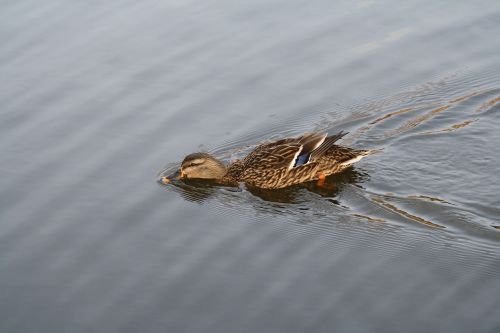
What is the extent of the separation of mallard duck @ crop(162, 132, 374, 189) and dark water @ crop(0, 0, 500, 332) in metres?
0.19

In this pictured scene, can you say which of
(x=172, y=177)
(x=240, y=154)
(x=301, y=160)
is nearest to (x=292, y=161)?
(x=301, y=160)

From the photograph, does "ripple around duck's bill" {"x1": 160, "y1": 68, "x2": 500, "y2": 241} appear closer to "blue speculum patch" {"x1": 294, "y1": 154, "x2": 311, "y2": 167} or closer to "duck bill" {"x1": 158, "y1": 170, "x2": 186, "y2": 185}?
"duck bill" {"x1": 158, "y1": 170, "x2": 186, "y2": 185}

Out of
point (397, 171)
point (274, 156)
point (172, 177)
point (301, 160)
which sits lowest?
point (397, 171)

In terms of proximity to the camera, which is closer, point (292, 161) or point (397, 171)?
point (397, 171)

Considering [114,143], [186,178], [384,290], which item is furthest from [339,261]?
[114,143]

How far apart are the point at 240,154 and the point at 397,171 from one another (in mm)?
Result: 1974

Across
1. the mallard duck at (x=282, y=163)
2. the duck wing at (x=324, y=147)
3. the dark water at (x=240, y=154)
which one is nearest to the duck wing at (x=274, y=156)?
the mallard duck at (x=282, y=163)

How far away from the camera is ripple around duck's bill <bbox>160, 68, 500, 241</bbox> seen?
9367mm

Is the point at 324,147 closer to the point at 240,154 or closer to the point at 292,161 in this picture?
the point at 292,161

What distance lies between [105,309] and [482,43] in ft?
22.6

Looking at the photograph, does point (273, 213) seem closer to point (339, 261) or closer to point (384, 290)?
point (339, 261)

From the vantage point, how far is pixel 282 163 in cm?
1076

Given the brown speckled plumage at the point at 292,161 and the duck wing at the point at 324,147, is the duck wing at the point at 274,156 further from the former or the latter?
the duck wing at the point at 324,147

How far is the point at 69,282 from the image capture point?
859 centimetres
